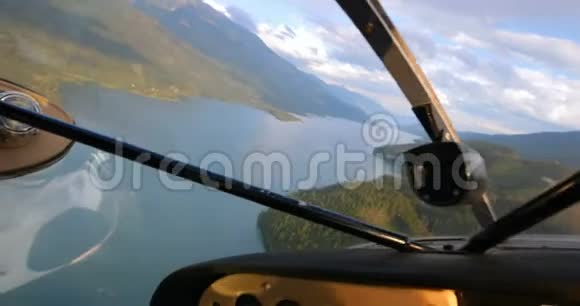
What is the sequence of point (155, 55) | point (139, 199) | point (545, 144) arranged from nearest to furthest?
point (545, 144), point (139, 199), point (155, 55)

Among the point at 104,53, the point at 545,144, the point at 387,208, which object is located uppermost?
the point at 104,53

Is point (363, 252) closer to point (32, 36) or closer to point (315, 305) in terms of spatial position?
point (315, 305)

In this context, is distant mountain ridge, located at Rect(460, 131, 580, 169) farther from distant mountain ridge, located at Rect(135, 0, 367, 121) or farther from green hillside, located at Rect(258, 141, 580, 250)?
distant mountain ridge, located at Rect(135, 0, 367, 121)

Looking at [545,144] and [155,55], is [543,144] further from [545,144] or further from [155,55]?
[155,55]

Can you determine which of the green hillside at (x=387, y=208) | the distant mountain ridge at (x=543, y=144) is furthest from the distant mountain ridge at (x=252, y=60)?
the distant mountain ridge at (x=543, y=144)

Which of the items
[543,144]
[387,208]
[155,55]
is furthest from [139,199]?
[543,144]

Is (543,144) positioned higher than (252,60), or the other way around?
(252,60)

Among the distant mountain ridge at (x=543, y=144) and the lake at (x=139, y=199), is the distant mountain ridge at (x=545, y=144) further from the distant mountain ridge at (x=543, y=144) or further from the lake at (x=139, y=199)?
the lake at (x=139, y=199)
